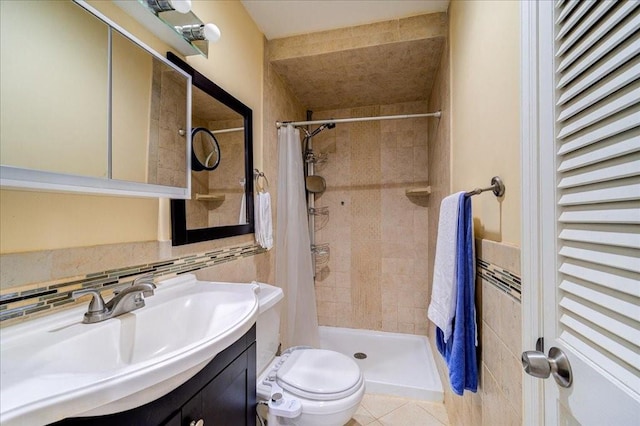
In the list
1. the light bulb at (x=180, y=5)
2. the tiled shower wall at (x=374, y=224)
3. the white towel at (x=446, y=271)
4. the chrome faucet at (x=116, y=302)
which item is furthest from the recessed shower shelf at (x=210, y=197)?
the tiled shower wall at (x=374, y=224)

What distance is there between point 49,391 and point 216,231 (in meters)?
0.94

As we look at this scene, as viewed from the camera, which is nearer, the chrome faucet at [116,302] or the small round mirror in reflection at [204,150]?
the chrome faucet at [116,302]

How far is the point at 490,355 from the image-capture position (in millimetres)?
964

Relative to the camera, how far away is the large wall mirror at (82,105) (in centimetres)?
66

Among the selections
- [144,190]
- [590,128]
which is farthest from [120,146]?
[590,128]

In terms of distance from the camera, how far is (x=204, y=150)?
4.35 ft

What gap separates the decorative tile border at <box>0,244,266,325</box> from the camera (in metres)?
0.65

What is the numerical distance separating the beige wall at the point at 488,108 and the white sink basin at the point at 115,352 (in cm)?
90

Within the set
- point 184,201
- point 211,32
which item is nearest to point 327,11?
point 211,32

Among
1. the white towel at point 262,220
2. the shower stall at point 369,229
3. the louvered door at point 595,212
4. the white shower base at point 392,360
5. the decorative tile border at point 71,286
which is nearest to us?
the louvered door at point 595,212

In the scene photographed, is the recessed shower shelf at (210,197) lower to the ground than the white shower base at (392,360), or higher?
higher

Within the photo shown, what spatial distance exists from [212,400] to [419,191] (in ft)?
6.95

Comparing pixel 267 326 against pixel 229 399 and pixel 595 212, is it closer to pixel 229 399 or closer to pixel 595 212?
pixel 229 399

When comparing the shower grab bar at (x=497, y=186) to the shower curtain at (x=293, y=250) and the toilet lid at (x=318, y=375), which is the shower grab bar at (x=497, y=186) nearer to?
the toilet lid at (x=318, y=375)
